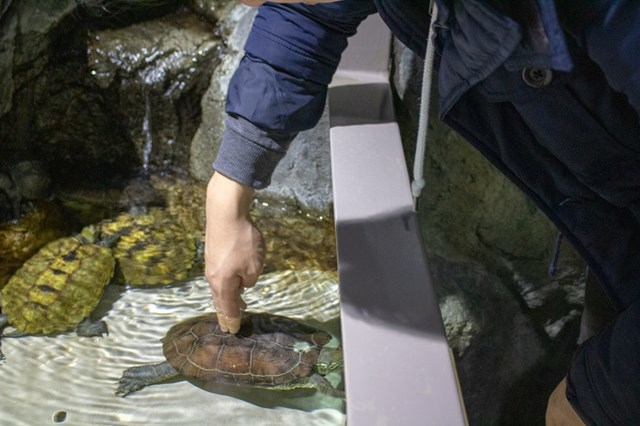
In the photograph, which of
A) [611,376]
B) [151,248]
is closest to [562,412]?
[611,376]

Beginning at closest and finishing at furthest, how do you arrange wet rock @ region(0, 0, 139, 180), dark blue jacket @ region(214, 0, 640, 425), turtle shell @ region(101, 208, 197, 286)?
1. dark blue jacket @ region(214, 0, 640, 425)
2. turtle shell @ region(101, 208, 197, 286)
3. wet rock @ region(0, 0, 139, 180)

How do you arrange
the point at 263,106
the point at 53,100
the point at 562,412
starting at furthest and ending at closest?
the point at 53,100
the point at 263,106
the point at 562,412

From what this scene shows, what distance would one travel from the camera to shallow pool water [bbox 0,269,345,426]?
1.75 m

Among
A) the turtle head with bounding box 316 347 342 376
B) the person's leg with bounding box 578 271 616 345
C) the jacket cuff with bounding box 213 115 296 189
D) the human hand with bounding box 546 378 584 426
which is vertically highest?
the jacket cuff with bounding box 213 115 296 189

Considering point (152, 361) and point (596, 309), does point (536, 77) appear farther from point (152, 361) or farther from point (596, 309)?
point (152, 361)

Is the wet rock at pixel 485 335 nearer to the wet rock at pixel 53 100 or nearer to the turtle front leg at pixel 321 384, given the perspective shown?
the turtle front leg at pixel 321 384

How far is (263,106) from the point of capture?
1.17 m

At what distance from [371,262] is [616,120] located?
1.50ft

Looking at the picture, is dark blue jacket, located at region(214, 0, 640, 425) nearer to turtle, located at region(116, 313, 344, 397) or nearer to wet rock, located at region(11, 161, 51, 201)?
turtle, located at region(116, 313, 344, 397)

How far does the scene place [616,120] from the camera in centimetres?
79

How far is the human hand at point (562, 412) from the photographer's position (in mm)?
885

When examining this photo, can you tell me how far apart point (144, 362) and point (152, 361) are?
0.10 feet

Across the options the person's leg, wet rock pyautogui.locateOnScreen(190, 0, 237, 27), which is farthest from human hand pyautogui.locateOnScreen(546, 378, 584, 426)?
wet rock pyautogui.locateOnScreen(190, 0, 237, 27)

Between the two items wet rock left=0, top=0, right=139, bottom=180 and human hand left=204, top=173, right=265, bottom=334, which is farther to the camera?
wet rock left=0, top=0, right=139, bottom=180
